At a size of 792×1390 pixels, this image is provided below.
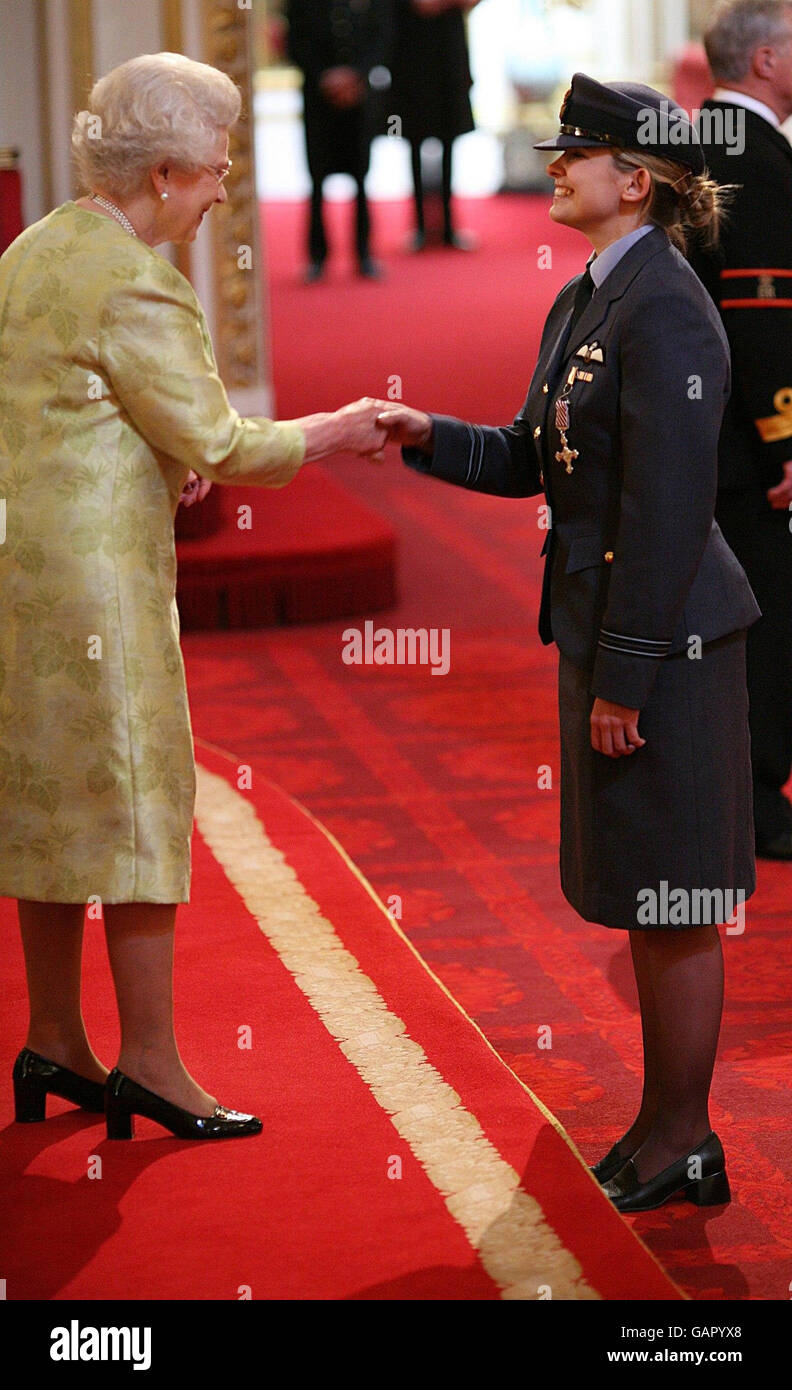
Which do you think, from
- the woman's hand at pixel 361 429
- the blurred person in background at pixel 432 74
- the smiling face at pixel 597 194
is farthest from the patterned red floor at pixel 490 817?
the blurred person in background at pixel 432 74

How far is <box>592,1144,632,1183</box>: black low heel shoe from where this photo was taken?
2918 millimetres

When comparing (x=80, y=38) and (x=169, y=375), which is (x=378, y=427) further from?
(x=80, y=38)

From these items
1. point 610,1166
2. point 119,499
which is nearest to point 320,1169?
point 610,1166

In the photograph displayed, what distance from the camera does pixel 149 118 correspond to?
2566 mm

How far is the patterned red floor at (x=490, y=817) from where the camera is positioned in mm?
3141

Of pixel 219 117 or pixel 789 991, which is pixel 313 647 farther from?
pixel 219 117

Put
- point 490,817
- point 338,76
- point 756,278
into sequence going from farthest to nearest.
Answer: point 338,76
point 490,817
point 756,278

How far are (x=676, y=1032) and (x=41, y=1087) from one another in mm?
956

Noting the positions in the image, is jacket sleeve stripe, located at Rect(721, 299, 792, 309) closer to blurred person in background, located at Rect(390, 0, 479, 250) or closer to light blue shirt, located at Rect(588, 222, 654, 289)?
light blue shirt, located at Rect(588, 222, 654, 289)

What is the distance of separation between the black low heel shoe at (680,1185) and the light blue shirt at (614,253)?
4.16ft

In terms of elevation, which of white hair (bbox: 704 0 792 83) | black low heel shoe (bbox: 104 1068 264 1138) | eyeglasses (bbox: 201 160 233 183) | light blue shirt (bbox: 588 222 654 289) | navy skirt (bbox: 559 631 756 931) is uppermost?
white hair (bbox: 704 0 792 83)

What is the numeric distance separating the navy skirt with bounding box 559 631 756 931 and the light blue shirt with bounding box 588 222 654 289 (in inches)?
21.3

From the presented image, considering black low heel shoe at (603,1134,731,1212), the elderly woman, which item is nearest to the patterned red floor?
black low heel shoe at (603,1134,731,1212)

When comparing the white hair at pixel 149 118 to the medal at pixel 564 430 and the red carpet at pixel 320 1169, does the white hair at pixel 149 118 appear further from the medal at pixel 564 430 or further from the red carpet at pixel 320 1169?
the red carpet at pixel 320 1169
